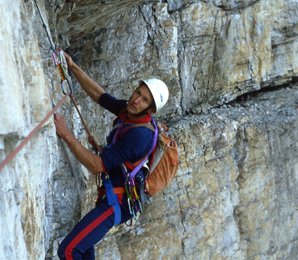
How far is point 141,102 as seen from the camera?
420 cm

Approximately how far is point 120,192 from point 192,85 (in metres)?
4.04

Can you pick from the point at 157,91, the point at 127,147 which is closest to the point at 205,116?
the point at 157,91

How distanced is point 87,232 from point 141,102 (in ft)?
4.23

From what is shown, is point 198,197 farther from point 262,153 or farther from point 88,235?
point 88,235

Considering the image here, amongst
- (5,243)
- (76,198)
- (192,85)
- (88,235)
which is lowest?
(5,243)

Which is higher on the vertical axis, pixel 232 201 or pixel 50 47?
pixel 50 47

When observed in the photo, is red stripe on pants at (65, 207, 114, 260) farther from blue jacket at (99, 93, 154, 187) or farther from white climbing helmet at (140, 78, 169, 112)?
white climbing helmet at (140, 78, 169, 112)

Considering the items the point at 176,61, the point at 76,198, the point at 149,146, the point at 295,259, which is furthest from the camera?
the point at 295,259

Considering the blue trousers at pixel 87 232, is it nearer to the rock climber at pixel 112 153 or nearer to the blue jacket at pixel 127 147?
the rock climber at pixel 112 153

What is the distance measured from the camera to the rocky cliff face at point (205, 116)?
6793mm

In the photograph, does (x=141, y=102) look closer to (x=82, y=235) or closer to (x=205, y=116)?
(x=82, y=235)

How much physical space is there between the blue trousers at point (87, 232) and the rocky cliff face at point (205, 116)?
835 millimetres

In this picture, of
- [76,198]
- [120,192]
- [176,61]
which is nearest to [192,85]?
[176,61]

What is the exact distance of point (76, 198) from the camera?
5863 millimetres
